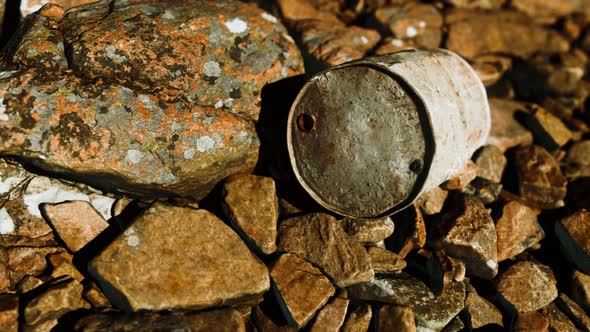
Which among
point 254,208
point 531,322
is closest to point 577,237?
point 531,322

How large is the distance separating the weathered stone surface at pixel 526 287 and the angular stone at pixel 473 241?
16 cm

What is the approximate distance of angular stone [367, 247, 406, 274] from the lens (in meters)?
4.20

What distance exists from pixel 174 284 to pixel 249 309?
77cm

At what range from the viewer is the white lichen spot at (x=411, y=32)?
6656 mm

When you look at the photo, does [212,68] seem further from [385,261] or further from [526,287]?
[526,287]

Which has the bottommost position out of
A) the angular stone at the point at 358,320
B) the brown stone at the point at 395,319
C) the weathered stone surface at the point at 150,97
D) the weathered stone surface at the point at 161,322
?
the angular stone at the point at 358,320

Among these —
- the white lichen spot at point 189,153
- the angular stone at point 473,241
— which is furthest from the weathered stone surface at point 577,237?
the white lichen spot at point 189,153

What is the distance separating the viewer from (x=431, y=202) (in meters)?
4.73

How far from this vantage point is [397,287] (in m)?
4.05

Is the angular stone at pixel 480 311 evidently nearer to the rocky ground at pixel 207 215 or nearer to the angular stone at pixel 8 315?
the rocky ground at pixel 207 215

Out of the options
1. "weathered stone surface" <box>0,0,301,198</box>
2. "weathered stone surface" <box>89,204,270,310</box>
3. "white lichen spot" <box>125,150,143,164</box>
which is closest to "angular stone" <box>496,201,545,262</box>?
"weathered stone surface" <box>89,204,270,310</box>

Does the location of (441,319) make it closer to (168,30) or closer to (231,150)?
(231,150)

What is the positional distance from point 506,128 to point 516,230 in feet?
5.35

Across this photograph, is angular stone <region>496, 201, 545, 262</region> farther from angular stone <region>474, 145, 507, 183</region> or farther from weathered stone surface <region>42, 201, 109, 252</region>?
weathered stone surface <region>42, 201, 109, 252</region>
